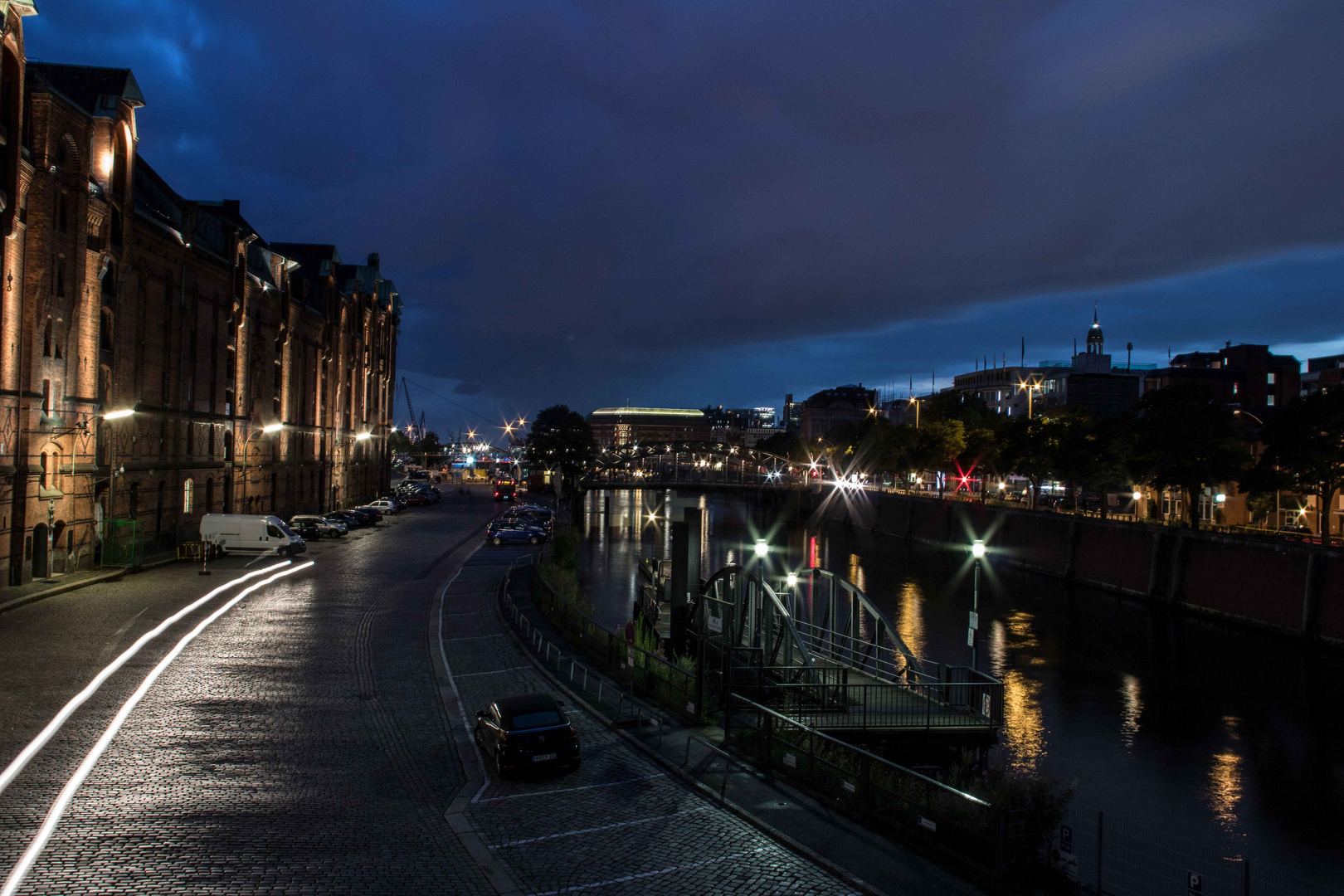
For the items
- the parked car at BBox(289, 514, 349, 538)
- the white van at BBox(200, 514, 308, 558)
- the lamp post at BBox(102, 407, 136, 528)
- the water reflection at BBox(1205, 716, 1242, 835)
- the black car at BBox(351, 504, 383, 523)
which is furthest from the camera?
the black car at BBox(351, 504, 383, 523)

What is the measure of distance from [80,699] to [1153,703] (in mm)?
31584

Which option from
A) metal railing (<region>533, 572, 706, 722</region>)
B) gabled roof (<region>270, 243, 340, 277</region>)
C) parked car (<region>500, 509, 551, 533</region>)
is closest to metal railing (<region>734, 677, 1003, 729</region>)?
metal railing (<region>533, 572, 706, 722</region>)

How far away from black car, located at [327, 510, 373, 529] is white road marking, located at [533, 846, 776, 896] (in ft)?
176

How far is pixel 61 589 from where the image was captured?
1224 inches

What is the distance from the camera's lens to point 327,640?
999 inches

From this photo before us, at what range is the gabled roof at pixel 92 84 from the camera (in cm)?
3772

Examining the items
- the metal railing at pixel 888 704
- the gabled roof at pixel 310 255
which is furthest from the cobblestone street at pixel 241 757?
the gabled roof at pixel 310 255

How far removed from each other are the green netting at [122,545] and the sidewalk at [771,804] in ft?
83.0

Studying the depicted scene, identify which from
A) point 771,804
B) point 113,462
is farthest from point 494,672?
point 113,462

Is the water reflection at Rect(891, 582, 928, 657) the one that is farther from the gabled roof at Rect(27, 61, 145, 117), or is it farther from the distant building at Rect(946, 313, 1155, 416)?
the distant building at Rect(946, 313, 1155, 416)

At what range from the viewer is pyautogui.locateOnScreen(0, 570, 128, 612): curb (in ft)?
91.8

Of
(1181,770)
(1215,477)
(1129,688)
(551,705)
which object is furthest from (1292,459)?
(551,705)

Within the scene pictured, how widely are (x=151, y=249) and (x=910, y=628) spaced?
132 ft

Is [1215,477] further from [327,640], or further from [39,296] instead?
[39,296]
